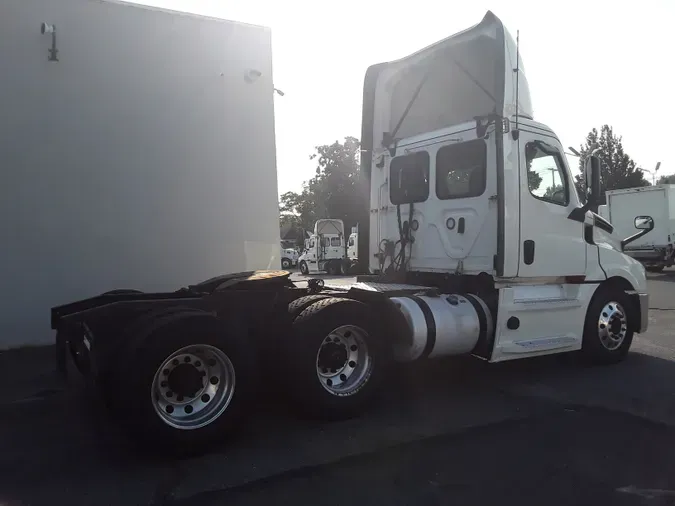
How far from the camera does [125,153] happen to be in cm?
915

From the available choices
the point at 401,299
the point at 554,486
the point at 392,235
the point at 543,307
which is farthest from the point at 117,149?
the point at 554,486

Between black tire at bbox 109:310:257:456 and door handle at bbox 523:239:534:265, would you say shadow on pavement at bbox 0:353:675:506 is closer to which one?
black tire at bbox 109:310:257:456

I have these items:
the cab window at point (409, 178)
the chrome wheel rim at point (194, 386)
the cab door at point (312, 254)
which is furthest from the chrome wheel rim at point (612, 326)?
the cab door at point (312, 254)

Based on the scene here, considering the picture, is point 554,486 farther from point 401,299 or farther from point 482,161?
point 482,161

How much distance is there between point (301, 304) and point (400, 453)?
1591 millimetres

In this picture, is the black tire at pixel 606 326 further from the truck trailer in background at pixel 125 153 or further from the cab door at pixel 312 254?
the cab door at pixel 312 254

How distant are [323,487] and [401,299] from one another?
234 cm

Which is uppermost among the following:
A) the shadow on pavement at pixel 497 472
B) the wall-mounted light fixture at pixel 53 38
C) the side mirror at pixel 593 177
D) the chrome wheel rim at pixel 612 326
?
the wall-mounted light fixture at pixel 53 38

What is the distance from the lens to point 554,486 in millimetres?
3719

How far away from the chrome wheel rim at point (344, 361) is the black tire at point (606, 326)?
329 cm

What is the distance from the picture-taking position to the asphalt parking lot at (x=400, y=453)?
365cm

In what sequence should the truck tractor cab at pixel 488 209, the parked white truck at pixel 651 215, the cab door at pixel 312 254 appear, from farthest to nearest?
1. the cab door at pixel 312 254
2. the parked white truck at pixel 651 215
3. the truck tractor cab at pixel 488 209

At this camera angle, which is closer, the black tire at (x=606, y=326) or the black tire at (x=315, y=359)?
the black tire at (x=315, y=359)

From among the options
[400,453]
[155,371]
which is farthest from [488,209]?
[155,371]
